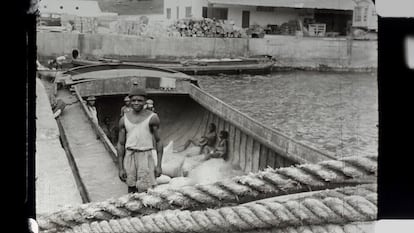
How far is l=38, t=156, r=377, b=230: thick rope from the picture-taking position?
1409 mm

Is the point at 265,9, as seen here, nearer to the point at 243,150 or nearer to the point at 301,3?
the point at 301,3

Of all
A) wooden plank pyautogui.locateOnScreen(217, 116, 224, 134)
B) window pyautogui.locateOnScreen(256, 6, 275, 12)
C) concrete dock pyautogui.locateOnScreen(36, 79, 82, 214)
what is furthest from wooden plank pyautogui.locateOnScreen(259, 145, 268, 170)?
concrete dock pyautogui.locateOnScreen(36, 79, 82, 214)

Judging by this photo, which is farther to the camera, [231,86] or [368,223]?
[231,86]

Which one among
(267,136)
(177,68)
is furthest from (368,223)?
(177,68)

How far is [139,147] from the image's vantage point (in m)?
1.45

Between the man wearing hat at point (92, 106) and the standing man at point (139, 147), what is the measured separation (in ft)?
0.31

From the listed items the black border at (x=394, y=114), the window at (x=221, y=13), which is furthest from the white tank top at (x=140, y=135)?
the black border at (x=394, y=114)

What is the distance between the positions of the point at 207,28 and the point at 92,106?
0.35 meters

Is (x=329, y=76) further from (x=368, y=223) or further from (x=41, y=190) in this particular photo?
(x=41, y=190)

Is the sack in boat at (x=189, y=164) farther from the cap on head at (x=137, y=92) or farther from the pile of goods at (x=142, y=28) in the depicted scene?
the pile of goods at (x=142, y=28)

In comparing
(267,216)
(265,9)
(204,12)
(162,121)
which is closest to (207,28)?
(204,12)
